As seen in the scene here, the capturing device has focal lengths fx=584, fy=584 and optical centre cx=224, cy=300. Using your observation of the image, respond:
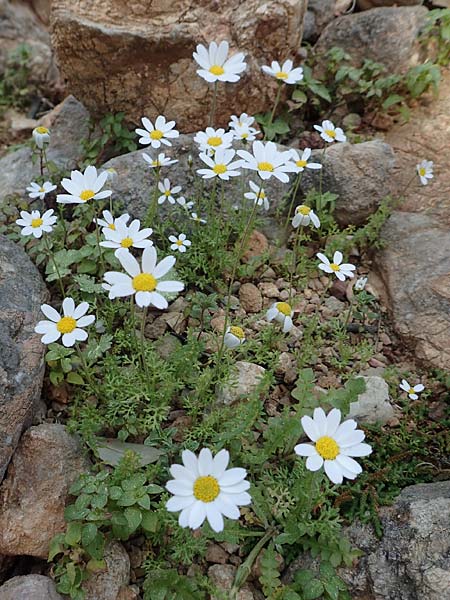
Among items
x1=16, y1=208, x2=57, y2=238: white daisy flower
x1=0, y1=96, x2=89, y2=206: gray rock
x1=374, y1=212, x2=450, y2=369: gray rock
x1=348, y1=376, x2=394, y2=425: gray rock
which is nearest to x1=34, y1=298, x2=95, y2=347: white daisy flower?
x1=16, y1=208, x2=57, y2=238: white daisy flower

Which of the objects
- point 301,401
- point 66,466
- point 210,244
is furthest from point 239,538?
point 210,244

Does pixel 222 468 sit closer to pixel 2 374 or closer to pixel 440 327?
pixel 2 374

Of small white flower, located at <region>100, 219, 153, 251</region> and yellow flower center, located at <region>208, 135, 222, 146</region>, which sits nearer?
small white flower, located at <region>100, 219, 153, 251</region>

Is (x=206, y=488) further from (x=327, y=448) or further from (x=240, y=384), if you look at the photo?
(x=240, y=384)

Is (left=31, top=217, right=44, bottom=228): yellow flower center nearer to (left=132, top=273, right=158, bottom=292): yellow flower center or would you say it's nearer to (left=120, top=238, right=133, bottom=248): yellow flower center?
(left=120, top=238, right=133, bottom=248): yellow flower center

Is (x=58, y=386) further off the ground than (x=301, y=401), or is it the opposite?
(x=301, y=401)

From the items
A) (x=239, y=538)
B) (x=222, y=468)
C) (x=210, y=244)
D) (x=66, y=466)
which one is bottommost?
(x=239, y=538)

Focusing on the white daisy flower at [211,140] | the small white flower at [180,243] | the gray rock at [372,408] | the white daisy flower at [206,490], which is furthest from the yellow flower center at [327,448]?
the white daisy flower at [211,140]

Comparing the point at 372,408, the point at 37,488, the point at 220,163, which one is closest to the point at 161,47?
the point at 220,163
